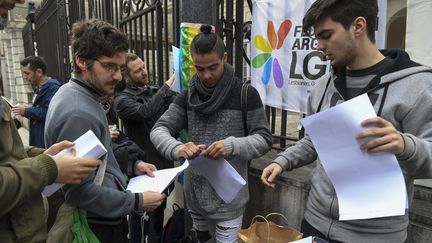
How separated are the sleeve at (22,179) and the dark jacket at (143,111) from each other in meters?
1.64

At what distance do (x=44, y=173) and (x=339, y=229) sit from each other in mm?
1246

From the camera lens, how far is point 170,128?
87.0 inches

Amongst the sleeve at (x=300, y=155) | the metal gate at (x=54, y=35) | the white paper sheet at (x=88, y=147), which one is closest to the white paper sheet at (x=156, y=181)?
the white paper sheet at (x=88, y=147)

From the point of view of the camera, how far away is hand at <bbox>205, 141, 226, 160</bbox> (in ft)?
6.08

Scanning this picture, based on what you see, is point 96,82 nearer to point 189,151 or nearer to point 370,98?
point 189,151

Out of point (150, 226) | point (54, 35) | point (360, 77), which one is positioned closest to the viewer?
point (360, 77)

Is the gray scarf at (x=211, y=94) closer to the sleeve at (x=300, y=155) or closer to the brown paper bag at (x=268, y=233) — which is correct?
the sleeve at (x=300, y=155)

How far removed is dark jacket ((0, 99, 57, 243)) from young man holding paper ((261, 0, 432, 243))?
101 cm

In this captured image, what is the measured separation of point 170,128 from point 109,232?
754 millimetres

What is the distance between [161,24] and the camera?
3887mm

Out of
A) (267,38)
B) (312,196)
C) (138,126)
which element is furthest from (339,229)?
(138,126)

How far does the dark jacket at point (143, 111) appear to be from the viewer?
2.92 meters

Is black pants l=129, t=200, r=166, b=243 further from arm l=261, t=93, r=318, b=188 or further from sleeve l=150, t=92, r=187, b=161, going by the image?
arm l=261, t=93, r=318, b=188

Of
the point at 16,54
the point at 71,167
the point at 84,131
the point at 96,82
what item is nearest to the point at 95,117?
the point at 84,131
